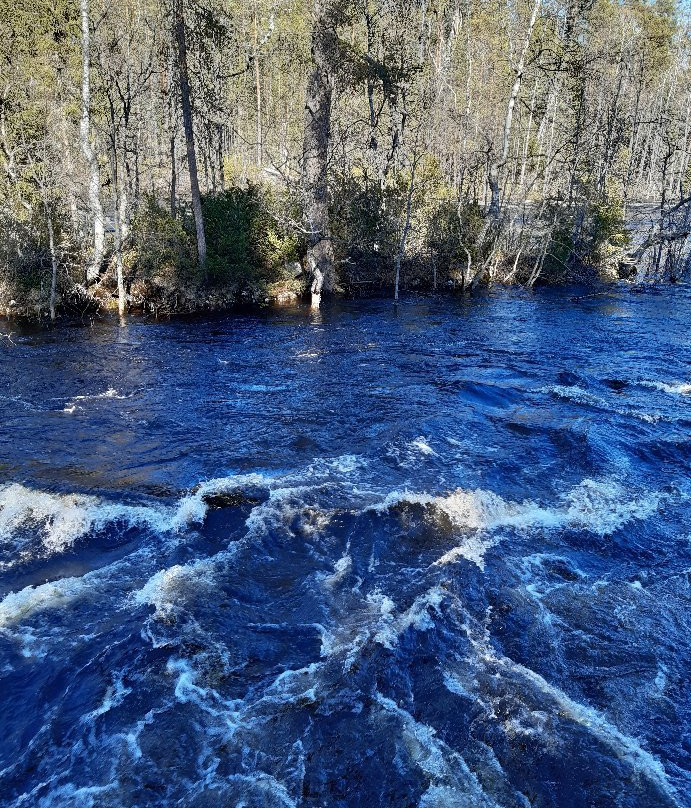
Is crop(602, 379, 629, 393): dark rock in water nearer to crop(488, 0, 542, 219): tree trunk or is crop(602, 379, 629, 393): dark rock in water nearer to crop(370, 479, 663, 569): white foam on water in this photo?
crop(370, 479, 663, 569): white foam on water

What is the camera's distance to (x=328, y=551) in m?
8.48

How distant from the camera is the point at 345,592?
7.67 metres

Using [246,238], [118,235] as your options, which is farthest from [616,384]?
[118,235]

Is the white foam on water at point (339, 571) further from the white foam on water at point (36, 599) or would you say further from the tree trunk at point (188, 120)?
the tree trunk at point (188, 120)

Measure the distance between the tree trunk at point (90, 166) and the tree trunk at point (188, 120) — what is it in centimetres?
289

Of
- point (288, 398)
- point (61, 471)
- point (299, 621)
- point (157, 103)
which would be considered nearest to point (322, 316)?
point (288, 398)

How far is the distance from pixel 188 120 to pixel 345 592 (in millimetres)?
18144

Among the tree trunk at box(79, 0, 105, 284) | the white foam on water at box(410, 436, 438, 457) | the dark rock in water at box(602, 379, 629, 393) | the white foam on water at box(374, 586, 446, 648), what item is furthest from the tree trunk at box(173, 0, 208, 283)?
the white foam on water at box(374, 586, 446, 648)

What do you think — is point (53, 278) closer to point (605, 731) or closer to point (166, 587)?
point (166, 587)

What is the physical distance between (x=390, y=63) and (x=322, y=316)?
511 inches

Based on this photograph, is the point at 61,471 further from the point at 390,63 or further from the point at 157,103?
the point at 157,103

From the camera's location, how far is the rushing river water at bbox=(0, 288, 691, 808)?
5492mm

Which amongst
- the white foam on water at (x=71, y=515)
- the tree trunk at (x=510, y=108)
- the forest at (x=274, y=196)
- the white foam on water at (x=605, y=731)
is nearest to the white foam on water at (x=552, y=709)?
the white foam on water at (x=605, y=731)

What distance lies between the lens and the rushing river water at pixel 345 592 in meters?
5.49
